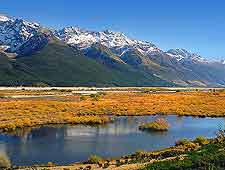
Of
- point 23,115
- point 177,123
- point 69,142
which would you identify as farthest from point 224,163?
point 23,115

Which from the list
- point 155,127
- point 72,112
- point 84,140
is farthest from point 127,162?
point 72,112

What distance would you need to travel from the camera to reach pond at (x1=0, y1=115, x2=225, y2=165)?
2100 inches

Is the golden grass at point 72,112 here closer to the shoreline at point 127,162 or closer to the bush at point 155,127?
the bush at point 155,127

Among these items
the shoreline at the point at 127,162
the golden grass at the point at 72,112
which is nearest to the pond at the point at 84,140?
the shoreline at the point at 127,162

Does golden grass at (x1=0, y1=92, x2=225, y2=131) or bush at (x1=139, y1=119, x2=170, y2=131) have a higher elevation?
golden grass at (x1=0, y1=92, x2=225, y2=131)

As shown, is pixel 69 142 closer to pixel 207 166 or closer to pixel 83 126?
pixel 83 126

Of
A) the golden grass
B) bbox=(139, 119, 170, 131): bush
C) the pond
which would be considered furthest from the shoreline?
the golden grass

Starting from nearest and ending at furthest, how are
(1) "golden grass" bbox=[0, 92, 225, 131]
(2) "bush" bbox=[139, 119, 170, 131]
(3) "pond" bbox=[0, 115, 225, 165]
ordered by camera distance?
(3) "pond" bbox=[0, 115, 225, 165], (2) "bush" bbox=[139, 119, 170, 131], (1) "golden grass" bbox=[0, 92, 225, 131]

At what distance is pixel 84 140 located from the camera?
65.3 metres

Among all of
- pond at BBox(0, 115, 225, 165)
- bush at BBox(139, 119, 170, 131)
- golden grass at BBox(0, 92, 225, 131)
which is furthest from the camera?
golden grass at BBox(0, 92, 225, 131)

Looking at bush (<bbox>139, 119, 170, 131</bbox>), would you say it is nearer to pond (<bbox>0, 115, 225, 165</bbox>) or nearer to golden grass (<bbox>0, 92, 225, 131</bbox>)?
pond (<bbox>0, 115, 225, 165</bbox>)

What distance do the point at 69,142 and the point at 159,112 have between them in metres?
54.6

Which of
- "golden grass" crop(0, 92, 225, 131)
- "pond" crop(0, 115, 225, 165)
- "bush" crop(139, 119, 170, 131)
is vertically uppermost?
"golden grass" crop(0, 92, 225, 131)

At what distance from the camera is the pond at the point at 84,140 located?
175 feet
